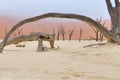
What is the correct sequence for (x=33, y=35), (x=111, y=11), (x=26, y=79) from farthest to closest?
1. (x=33, y=35)
2. (x=111, y=11)
3. (x=26, y=79)

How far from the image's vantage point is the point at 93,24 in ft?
13.5

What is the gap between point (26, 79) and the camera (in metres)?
5.23

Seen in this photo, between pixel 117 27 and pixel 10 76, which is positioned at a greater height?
pixel 117 27

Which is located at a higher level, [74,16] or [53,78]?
[74,16]

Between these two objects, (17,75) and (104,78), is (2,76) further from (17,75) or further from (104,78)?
(104,78)

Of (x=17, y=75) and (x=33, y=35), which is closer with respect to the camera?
(x=17, y=75)

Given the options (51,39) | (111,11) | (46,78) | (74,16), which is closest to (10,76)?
(46,78)

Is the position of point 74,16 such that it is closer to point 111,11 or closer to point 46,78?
point 46,78

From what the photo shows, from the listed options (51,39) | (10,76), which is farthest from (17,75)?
(51,39)

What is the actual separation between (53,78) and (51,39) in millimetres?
11675

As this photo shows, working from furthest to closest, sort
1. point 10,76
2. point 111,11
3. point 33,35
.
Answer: point 33,35 → point 111,11 → point 10,76

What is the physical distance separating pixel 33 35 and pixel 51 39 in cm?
101

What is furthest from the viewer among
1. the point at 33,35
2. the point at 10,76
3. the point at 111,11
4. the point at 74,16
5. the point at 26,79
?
the point at 33,35

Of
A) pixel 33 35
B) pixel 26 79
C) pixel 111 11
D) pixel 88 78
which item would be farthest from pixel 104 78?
pixel 33 35
